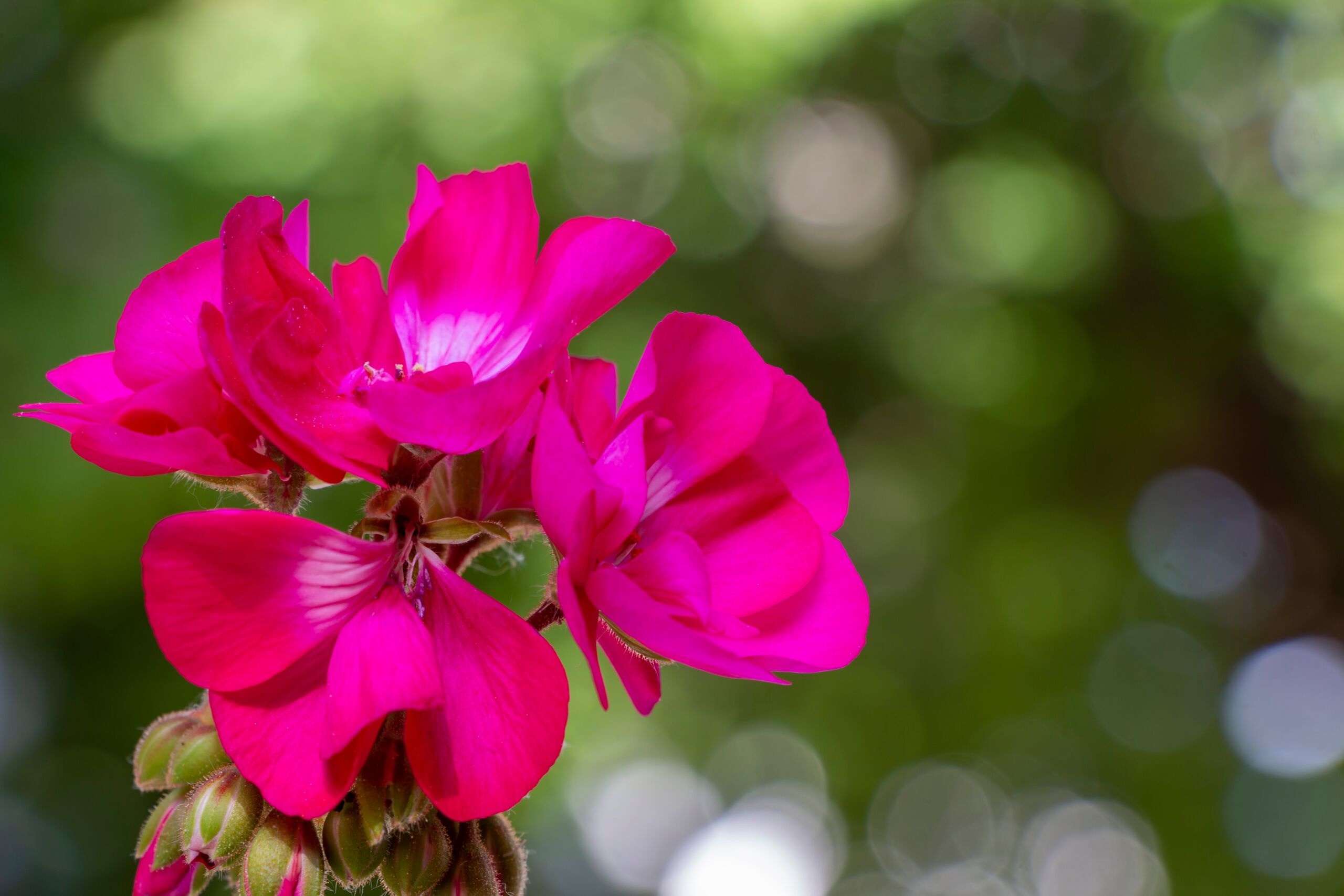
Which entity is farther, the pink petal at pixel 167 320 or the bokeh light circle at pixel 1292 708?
the bokeh light circle at pixel 1292 708

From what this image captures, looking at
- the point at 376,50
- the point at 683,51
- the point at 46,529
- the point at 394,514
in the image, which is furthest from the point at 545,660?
the point at 683,51

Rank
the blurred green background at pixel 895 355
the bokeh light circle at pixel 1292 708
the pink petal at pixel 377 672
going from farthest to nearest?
1. the bokeh light circle at pixel 1292 708
2. the blurred green background at pixel 895 355
3. the pink petal at pixel 377 672

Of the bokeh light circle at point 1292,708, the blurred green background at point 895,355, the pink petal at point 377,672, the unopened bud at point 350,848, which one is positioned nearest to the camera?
the pink petal at point 377,672

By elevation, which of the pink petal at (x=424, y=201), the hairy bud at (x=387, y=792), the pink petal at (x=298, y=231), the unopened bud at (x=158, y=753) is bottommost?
the unopened bud at (x=158, y=753)

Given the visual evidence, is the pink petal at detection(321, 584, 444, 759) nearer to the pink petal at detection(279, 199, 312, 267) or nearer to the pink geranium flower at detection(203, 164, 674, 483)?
the pink geranium flower at detection(203, 164, 674, 483)

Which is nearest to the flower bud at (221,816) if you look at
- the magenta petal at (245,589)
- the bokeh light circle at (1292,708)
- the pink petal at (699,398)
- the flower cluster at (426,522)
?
the flower cluster at (426,522)

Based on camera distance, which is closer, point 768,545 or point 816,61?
point 768,545

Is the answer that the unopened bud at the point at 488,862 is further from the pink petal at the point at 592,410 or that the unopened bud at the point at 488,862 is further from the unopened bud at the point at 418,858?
the pink petal at the point at 592,410

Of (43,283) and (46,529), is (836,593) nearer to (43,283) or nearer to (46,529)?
(46,529)
